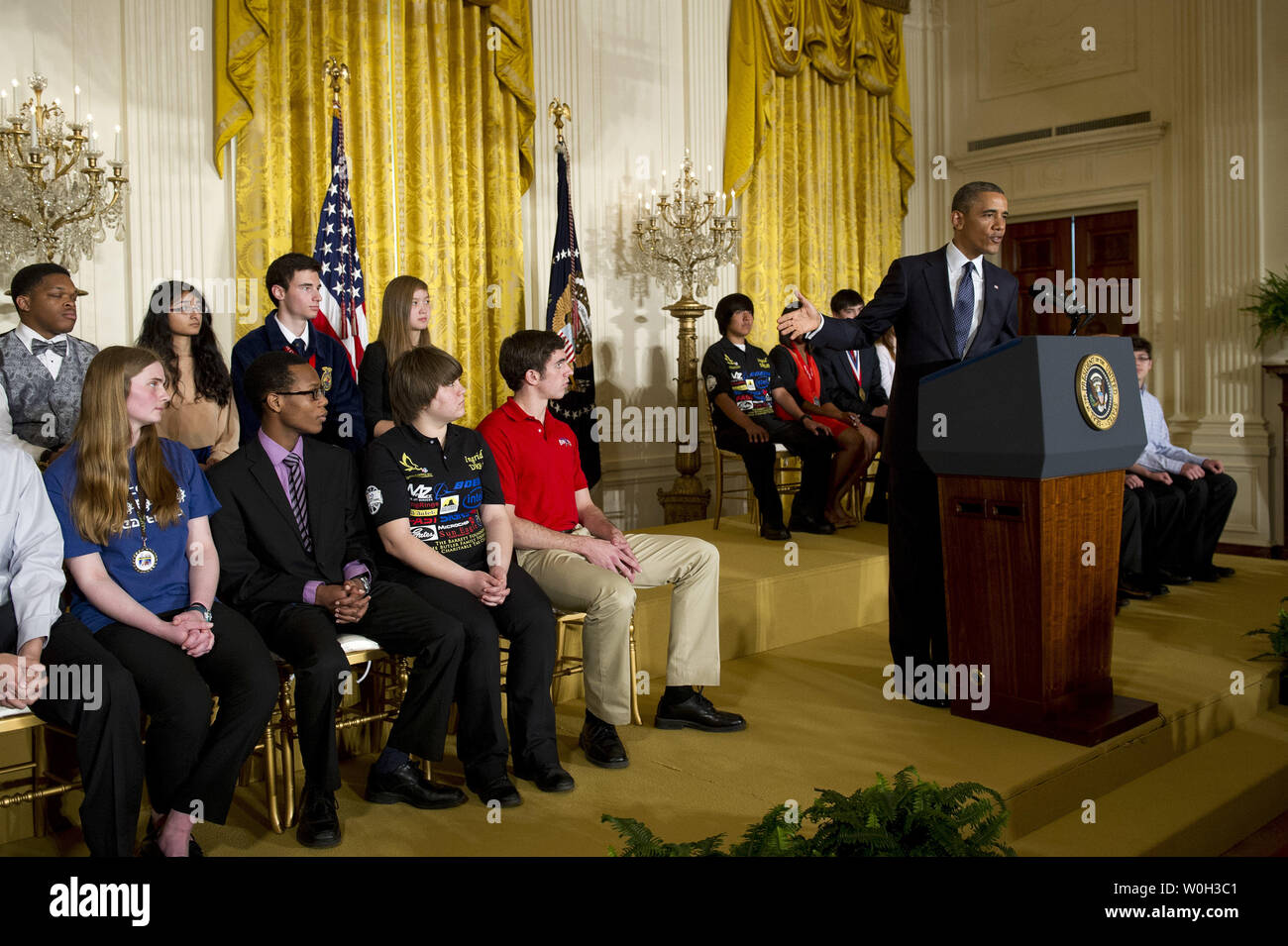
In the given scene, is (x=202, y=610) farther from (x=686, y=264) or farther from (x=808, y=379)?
(x=686, y=264)

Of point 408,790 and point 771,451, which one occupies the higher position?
point 771,451

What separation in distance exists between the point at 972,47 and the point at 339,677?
7.92 m

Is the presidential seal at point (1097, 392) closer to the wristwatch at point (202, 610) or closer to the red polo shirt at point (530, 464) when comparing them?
the red polo shirt at point (530, 464)

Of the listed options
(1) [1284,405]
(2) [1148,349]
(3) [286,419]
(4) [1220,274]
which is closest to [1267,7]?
(4) [1220,274]

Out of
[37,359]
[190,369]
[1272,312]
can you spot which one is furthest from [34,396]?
[1272,312]

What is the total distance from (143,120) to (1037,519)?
4.13 m

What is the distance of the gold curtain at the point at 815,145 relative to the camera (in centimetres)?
773

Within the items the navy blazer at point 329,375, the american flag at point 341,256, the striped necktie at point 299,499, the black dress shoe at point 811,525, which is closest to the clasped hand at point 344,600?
the striped necktie at point 299,499

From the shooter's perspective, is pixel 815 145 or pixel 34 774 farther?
pixel 815 145

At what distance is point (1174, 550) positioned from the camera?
5.81 meters

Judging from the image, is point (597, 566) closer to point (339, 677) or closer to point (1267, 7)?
point (339, 677)

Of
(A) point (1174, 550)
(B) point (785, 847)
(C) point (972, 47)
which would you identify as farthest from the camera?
(C) point (972, 47)

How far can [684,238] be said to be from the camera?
6918mm

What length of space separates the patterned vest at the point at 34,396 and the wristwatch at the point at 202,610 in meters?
1.32
